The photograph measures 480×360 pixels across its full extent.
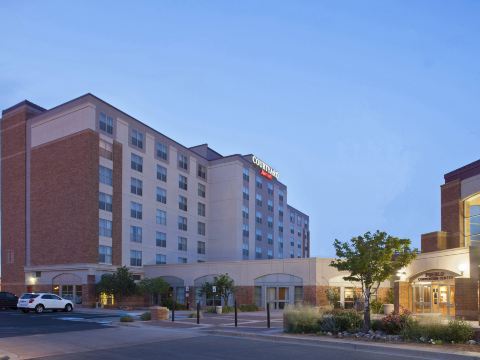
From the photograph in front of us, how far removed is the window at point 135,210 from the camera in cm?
5528

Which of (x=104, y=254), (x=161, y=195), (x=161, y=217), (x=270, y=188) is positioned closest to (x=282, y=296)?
(x=104, y=254)

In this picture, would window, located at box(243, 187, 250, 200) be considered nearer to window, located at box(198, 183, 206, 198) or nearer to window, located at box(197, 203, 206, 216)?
window, located at box(198, 183, 206, 198)

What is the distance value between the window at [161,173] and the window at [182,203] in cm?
416

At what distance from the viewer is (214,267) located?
4962 cm

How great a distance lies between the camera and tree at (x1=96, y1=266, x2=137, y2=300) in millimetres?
47094

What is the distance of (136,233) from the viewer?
55.8 meters

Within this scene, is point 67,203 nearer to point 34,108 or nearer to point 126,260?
point 126,260

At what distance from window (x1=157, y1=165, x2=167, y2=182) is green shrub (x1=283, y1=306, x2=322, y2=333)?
41.5 meters

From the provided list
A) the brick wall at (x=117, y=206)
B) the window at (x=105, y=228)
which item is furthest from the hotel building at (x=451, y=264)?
the window at (x=105, y=228)

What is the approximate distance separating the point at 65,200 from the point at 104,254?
6.58 m

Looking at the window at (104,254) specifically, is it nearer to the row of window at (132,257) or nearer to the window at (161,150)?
the row of window at (132,257)

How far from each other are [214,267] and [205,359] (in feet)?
116

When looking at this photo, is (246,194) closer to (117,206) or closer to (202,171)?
(202,171)

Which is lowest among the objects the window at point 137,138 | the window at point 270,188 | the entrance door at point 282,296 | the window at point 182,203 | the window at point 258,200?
the entrance door at point 282,296
